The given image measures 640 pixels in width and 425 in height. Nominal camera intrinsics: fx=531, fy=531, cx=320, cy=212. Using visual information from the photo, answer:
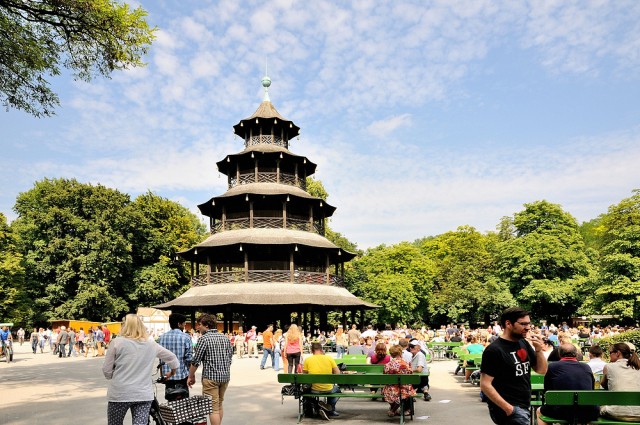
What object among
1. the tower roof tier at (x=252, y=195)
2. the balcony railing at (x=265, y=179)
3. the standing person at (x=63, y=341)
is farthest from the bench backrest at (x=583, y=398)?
the balcony railing at (x=265, y=179)

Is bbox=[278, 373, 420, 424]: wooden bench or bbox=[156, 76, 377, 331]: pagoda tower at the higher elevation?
bbox=[156, 76, 377, 331]: pagoda tower

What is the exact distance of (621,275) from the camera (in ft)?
130

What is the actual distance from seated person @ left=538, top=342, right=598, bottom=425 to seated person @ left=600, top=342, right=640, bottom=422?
370 millimetres

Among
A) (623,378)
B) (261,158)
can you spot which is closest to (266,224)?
(261,158)

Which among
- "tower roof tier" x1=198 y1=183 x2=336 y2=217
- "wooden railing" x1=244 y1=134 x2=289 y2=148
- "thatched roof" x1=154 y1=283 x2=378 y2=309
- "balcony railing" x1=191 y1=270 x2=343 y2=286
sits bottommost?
"thatched roof" x1=154 y1=283 x2=378 y2=309

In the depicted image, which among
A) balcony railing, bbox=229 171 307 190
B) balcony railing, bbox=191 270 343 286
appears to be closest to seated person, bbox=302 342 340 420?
balcony railing, bbox=191 270 343 286

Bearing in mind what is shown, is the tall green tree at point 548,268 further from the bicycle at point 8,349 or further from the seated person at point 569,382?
the seated person at point 569,382

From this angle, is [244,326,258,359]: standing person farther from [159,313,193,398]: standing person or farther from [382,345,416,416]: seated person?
[159,313,193,398]: standing person

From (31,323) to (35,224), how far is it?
9612 mm

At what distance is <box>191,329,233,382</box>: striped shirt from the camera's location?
7867 mm

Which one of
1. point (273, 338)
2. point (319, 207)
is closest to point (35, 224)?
point (319, 207)

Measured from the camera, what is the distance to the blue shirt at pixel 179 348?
7.96 m

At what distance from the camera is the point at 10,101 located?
14.5 meters

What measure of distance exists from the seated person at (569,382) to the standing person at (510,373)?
7.18 feet
